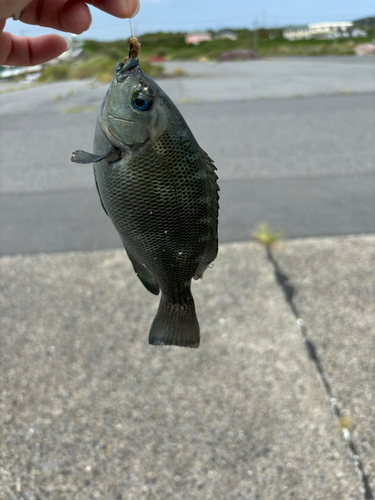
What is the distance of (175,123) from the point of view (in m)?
1.01

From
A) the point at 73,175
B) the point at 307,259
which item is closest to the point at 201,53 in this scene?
the point at 73,175

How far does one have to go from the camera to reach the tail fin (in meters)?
1.19

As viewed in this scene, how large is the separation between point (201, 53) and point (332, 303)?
35.2 metres

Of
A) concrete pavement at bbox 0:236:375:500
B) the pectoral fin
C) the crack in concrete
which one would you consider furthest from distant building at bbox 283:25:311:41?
the pectoral fin

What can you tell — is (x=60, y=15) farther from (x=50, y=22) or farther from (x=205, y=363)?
(x=205, y=363)

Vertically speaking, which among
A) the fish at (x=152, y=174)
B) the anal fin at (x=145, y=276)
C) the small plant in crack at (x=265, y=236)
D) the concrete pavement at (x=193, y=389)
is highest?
the fish at (x=152, y=174)

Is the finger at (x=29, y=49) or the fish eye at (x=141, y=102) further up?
the finger at (x=29, y=49)

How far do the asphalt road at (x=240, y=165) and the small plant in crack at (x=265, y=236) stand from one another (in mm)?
134

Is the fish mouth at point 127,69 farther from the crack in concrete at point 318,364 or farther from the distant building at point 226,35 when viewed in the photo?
the distant building at point 226,35

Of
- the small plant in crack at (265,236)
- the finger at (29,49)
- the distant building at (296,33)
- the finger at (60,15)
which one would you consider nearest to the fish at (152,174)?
the finger at (60,15)

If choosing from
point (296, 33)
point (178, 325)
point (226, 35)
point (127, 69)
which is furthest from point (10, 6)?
point (296, 33)

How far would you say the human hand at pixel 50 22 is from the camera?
1580mm

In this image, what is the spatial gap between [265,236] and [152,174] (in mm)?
4444

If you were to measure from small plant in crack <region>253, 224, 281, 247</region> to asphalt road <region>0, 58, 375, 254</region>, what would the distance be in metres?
0.13
